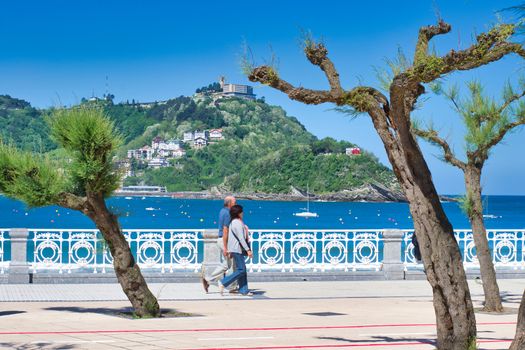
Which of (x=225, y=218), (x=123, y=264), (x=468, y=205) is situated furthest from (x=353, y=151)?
(x=123, y=264)

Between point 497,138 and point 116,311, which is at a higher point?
point 497,138

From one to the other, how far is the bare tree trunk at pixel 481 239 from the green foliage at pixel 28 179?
6.68m

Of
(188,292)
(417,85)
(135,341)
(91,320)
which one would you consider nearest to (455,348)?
(417,85)

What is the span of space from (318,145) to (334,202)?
11751 mm

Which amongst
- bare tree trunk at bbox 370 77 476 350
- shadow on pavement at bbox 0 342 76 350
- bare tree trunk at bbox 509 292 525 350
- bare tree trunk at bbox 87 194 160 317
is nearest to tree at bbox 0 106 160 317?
bare tree trunk at bbox 87 194 160 317

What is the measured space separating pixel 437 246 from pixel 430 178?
28.8 inches

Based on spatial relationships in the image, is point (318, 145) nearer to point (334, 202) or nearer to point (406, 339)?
point (334, 202)

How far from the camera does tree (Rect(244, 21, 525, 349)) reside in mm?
9734

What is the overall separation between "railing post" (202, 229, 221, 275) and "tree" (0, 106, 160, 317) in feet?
17.0

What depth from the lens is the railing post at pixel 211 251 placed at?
1975 centimetres

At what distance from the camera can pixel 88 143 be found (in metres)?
14.1

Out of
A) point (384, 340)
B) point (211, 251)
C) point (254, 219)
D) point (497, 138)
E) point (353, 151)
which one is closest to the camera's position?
point (384, 340)

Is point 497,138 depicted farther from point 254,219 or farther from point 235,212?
point 254,219

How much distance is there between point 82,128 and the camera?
1403 cm
